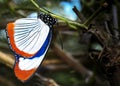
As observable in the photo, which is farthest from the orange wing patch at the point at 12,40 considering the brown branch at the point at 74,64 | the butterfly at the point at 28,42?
the brown branch at the point at 74,64

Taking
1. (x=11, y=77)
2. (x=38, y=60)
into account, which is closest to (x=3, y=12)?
(x=11, y=77)

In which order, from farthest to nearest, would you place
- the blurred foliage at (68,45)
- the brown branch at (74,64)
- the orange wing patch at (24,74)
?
the brown branch at (74,64)
the blurred foliage at (68,45)
the orange wing patch at (24,74)

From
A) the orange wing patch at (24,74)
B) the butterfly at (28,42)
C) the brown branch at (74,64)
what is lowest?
the brown branch at (74,64)

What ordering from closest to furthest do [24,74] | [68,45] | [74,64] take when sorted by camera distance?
[24,74], [74,64], [68,45]

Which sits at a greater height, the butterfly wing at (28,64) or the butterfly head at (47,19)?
the butterfly head at (47,19)

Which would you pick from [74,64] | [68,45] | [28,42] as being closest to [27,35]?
[28,42]

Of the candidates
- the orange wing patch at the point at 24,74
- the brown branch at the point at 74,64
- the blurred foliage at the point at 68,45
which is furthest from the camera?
the brown branch at the point at 74,64

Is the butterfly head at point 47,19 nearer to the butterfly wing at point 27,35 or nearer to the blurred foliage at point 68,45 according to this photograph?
the butterfly wing at point 27,35

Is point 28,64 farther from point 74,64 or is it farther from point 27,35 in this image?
point 74,64
